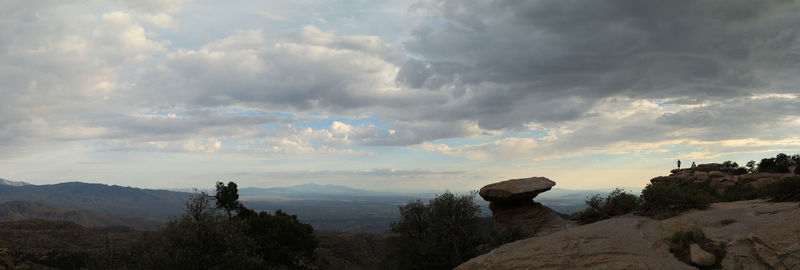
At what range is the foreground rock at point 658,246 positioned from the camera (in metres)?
15.8

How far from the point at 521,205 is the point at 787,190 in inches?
1014

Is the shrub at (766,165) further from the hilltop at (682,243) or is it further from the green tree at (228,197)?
the green tree at (228,197)

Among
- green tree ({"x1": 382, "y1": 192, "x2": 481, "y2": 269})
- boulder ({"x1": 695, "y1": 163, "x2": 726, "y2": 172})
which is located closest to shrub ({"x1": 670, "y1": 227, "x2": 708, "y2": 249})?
green tree ({"x1": 382, "y1": 192, "x2": 481, "y2": 269})

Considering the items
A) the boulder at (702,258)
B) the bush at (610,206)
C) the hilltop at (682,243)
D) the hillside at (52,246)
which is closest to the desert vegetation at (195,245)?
the hillside at (52,246)

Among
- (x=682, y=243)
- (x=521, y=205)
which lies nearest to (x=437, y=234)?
(x=521, y=205)

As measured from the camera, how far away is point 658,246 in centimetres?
1953

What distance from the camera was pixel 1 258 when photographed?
17828mm

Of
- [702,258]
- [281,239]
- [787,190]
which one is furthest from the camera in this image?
[281,239]

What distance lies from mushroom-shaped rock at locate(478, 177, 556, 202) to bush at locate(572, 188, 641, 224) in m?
5.40

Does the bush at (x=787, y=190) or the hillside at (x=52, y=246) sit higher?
the bush at (x=787, y=190)

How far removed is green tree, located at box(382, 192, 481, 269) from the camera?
131 feet

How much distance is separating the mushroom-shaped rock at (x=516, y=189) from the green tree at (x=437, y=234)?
8.24 ft

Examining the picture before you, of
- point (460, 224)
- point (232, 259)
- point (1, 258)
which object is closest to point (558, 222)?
point (460, 224)

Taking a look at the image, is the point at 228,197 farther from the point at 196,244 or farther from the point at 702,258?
the point at 702,258
